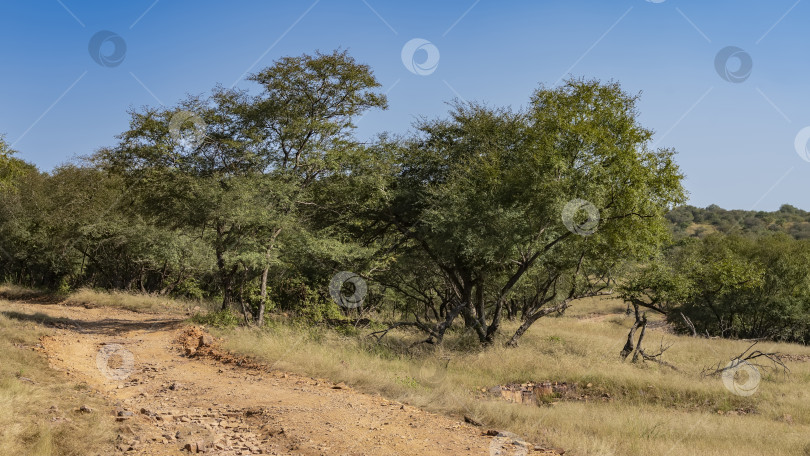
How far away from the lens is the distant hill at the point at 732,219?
3757 inches

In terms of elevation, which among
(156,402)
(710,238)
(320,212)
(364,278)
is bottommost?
(156,402)

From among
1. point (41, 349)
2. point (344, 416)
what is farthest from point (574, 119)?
point (41, 349)

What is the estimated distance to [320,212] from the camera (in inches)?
828

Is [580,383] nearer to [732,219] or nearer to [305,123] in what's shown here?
[305,123]

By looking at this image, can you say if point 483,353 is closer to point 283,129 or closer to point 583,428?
point 583,428

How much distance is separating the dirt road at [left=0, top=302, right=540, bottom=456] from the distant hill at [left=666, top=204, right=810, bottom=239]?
315 feet

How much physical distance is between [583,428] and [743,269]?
13.7 metres

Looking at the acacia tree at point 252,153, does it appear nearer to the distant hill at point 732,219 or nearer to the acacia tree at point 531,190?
the acacia tree at point 531,190
